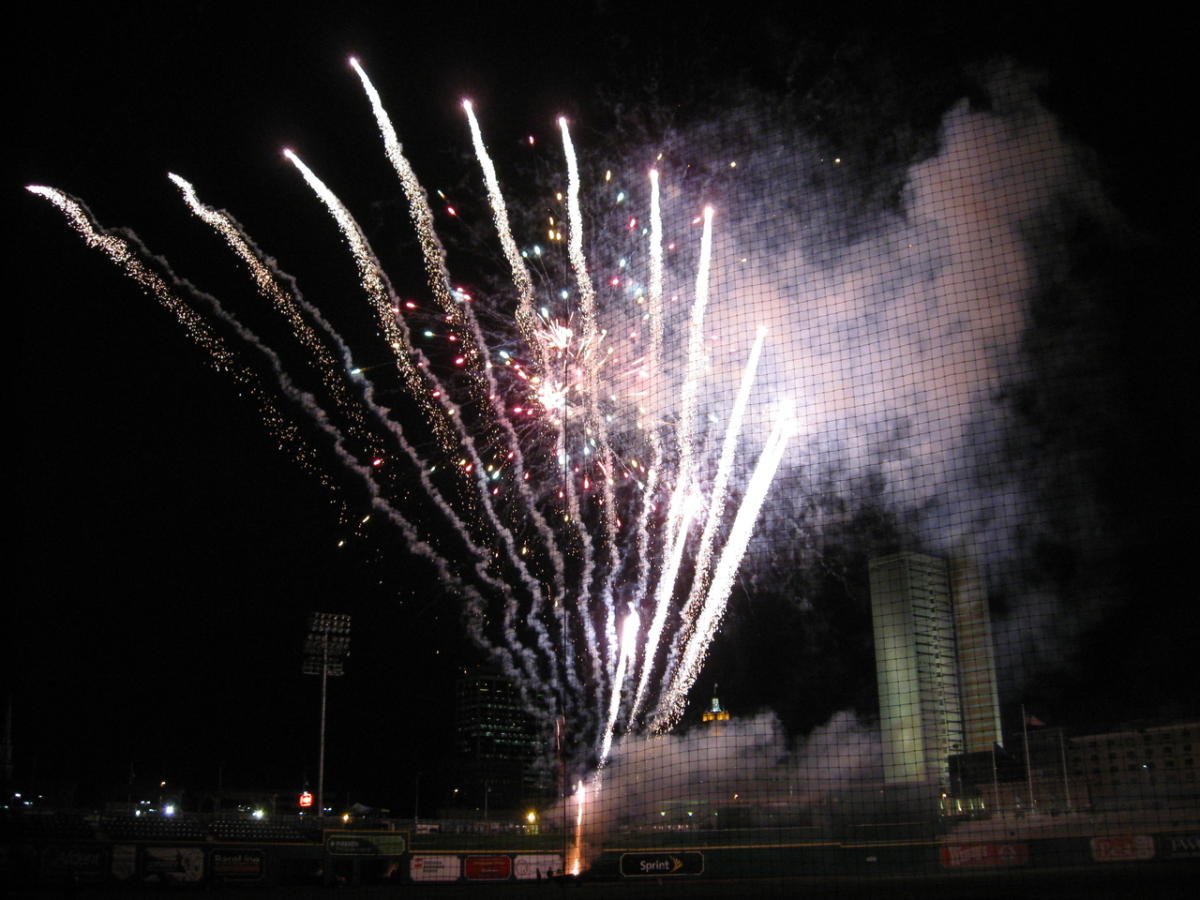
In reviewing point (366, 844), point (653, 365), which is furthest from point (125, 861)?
point (653, 365)

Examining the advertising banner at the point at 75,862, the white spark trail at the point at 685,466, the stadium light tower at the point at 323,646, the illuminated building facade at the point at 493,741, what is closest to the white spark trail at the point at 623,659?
the white spark trail at the point at 685,466

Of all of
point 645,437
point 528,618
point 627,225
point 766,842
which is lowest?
point 766,842

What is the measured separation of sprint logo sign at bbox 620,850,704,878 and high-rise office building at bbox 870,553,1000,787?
7.27 m

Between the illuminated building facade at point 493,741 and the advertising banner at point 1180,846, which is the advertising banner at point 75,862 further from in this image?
the illuminated building facade at point 493,741

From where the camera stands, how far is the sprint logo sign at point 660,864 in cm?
1280

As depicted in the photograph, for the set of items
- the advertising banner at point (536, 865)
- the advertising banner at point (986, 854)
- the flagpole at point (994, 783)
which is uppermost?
the flagpole at point (994, 783)

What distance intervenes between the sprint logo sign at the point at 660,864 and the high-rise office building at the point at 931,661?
286 inches

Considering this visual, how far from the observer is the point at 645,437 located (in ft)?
41.5

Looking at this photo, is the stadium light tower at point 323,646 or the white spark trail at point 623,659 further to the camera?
the stadium light tower at point 323,646

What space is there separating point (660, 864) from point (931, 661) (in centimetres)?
1149

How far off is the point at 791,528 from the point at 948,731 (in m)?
11.4

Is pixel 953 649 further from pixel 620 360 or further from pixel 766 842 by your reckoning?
pixel 620 360

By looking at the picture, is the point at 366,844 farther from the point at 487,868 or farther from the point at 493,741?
the point at 493,741

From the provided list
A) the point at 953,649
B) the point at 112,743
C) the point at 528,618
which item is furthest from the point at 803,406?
the point at 112,743
